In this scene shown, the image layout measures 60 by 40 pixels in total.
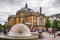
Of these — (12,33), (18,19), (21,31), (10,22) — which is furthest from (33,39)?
(10,22)

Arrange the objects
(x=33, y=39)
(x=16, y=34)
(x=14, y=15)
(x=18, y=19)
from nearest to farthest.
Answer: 1. (x=33, y=39)
2. (x=16, y=34)
3. (x=18, y=19)
4. (x=14, y=15)

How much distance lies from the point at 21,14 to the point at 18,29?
126ft

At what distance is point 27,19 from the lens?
46250 mm

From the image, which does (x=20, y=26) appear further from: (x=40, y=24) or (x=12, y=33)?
(x=40, y=24)

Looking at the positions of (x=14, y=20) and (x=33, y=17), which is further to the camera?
(x=14, y=20)

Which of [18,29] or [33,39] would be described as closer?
[33,39]

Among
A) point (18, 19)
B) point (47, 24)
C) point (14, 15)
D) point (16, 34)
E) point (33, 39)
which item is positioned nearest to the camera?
point (33, 39)

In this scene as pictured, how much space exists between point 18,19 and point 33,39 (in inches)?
1552

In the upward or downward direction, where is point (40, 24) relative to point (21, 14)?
downward

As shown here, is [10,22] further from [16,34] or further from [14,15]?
[16,34]

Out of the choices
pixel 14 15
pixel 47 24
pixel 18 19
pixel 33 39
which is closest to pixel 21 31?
pixel 33 39

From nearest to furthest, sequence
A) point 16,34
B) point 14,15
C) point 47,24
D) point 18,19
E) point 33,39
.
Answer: point 33,39, point 16,34, point 47,24, point 18,19, point 14,15

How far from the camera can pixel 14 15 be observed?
52.4 meters

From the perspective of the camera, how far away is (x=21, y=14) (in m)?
49.9
